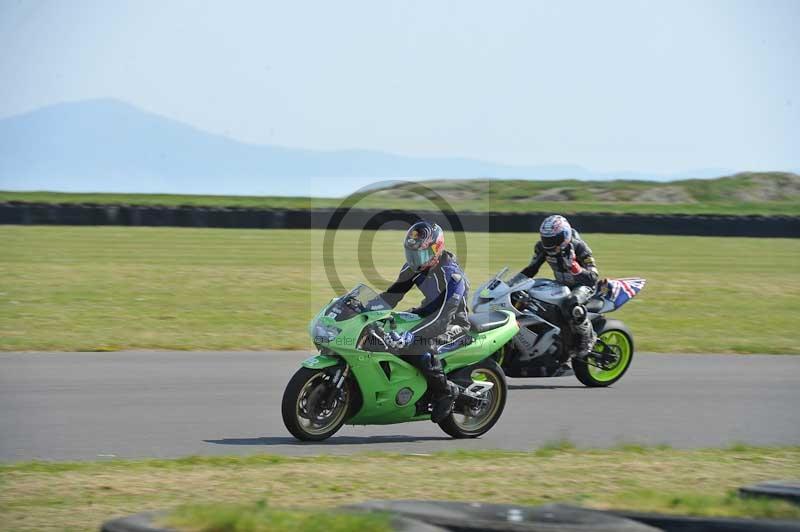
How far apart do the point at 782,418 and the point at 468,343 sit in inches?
130

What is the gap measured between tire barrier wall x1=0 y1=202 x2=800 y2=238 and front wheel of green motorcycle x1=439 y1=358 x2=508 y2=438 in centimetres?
2529

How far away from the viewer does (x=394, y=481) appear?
728 cm

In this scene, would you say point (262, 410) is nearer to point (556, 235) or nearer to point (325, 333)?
point (325, 333)

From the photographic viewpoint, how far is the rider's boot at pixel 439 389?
29.8 feet

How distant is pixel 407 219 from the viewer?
117ft

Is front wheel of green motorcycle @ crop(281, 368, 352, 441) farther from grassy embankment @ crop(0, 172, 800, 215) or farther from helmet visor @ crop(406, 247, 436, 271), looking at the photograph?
grassy embankment @ crop(0, 172, 800, 215)

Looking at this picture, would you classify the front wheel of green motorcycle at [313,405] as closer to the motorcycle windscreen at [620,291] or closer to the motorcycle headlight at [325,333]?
the motorcycle headlight at [325,333]

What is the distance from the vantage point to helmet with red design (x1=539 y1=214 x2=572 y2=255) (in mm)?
12117

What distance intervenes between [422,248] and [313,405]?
5.22 ft

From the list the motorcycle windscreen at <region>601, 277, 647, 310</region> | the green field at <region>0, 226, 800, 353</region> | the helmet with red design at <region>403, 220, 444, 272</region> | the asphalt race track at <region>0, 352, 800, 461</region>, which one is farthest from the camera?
the green field at <region>0, 226, 800, 353</region>

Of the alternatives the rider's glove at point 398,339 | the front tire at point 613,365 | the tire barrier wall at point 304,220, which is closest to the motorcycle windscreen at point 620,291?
the front tire at point 613,365

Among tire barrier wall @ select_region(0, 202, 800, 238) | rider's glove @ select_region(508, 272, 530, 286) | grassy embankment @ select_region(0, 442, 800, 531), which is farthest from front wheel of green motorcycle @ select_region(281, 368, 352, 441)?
tire barrier wall @ select_region(0, 202, 800, 238)

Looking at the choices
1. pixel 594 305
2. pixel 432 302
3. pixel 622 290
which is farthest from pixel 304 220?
pixel 432 302

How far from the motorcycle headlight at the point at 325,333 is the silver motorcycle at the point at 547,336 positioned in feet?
11.1
